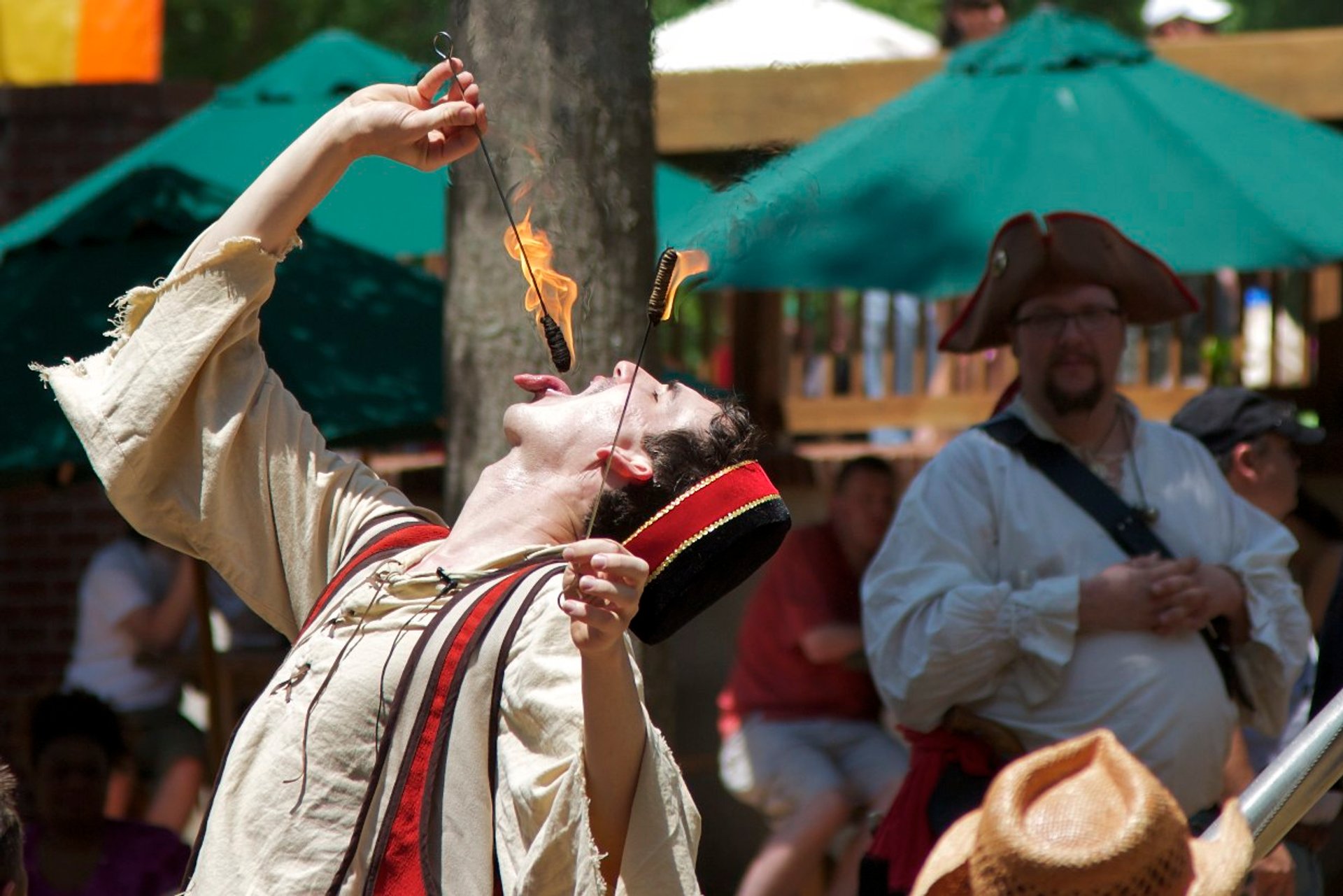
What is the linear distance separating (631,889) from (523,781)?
19 centimetres

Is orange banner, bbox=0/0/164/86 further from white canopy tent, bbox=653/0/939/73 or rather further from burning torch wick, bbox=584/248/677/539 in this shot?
burning torch wick, bbox=584/248/677/539

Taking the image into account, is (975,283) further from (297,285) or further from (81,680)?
(81,680)

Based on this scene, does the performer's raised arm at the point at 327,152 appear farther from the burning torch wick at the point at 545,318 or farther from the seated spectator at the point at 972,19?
the seated spectator at the point at 972,19

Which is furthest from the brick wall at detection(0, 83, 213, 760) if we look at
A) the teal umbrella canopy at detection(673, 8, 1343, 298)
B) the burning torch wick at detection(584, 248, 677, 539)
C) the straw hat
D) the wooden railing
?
the straw hat

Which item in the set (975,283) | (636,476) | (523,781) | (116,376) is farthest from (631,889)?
(975,283)

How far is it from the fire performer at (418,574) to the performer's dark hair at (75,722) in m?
2.30

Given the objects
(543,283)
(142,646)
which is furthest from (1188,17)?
(543,283)

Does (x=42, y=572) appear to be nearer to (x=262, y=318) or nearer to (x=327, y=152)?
(x=262, y=318)

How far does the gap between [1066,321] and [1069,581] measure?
695 millimetres

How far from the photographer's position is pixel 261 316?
4.91m

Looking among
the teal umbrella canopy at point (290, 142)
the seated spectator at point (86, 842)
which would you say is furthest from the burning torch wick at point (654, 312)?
the teal umbrella canopy at point (290, 142)

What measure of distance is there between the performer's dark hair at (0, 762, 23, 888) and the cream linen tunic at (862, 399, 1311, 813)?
1922mm

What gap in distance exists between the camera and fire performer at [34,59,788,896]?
234 centimetres

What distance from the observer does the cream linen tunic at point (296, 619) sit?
2.35 meters
